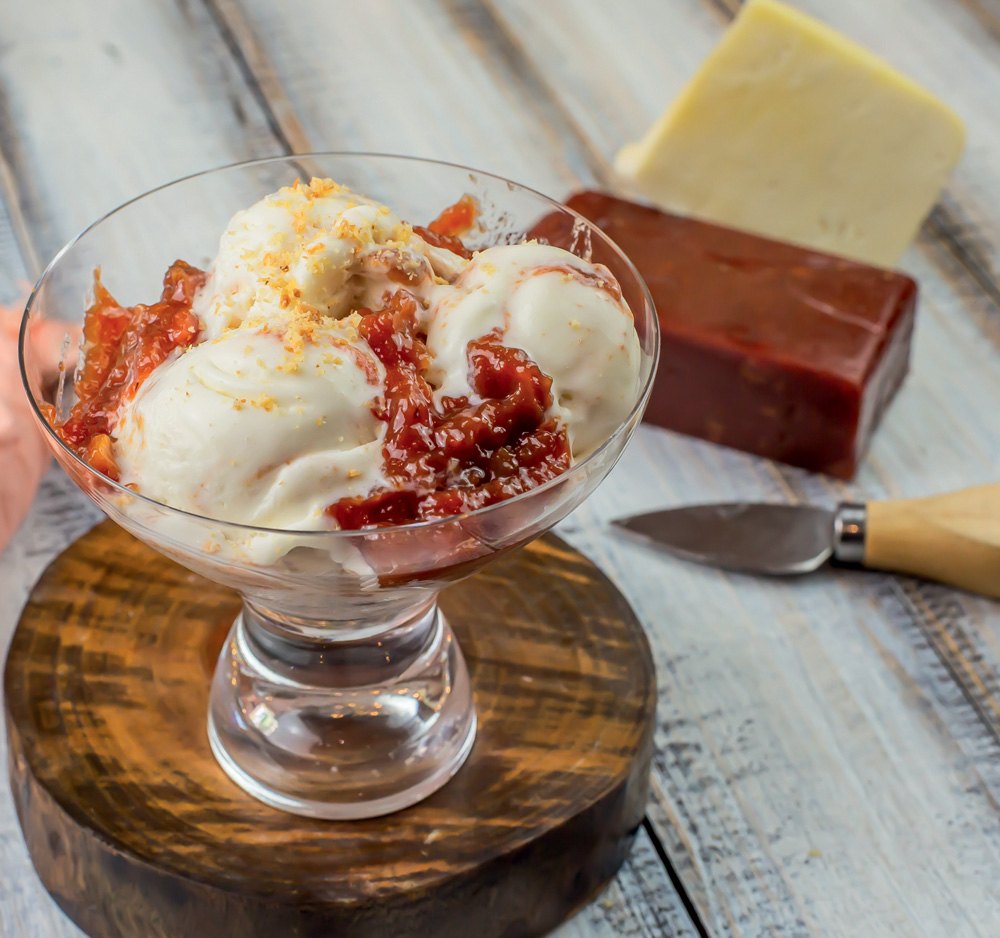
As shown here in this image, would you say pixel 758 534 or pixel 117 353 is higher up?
pixel 117 353

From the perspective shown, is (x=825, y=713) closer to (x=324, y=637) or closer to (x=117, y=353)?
(x=324, y=637)

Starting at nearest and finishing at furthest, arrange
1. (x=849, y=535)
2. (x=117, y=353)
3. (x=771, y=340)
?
(x=117, y=353), (x=849, y=535), (x=771, y=340)

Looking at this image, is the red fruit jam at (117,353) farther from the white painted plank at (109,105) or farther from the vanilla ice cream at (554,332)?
the white painted plank at (109,105)

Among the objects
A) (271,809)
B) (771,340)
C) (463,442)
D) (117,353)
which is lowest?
(271,809)

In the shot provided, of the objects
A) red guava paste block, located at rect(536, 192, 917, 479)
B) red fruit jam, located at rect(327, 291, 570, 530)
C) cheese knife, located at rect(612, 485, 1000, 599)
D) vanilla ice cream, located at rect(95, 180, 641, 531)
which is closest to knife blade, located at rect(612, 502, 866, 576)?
cheese knife, located at rect(612, 485, 1000, 599)

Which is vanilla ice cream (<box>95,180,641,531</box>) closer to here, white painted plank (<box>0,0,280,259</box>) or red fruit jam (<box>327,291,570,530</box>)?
red fruit jam (<box>327,291,570,530</box>)

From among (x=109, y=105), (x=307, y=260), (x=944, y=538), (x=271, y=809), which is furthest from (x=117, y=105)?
(x=944, y=538)

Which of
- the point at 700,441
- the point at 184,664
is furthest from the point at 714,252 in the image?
the point at 184,664
